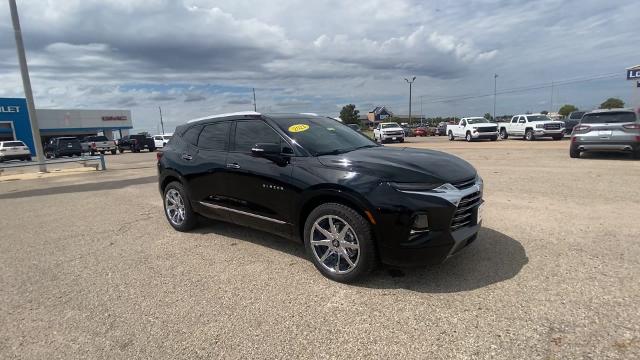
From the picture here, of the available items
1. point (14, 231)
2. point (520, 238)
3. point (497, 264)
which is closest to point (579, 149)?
point (520, 238)

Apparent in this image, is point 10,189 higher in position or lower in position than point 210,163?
lower

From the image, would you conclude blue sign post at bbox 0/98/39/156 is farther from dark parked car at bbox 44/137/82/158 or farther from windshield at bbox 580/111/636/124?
windshield at bbox 580/111/636/124

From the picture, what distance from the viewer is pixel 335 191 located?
146 inches

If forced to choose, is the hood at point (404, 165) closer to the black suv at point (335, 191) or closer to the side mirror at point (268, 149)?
the black suv at point (335, 191)

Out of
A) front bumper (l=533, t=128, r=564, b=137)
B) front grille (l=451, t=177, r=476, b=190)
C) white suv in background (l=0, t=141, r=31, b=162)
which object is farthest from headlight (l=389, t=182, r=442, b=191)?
white suv in background (l=0, t=141, r=31, b=162)

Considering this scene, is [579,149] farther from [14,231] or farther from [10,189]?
[10,189]

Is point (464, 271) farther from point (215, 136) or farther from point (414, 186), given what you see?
point (215, 136)

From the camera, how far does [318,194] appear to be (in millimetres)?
3836

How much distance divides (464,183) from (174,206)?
4.26 metres

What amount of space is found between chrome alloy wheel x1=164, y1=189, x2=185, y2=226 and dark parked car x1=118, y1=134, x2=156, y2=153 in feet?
115

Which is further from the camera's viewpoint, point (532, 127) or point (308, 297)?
point (532, 127)

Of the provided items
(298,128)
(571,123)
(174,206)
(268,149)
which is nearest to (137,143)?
(174,206)

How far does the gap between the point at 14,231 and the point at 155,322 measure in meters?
4.75

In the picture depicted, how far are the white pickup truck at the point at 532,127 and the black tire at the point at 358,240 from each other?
26.1m
